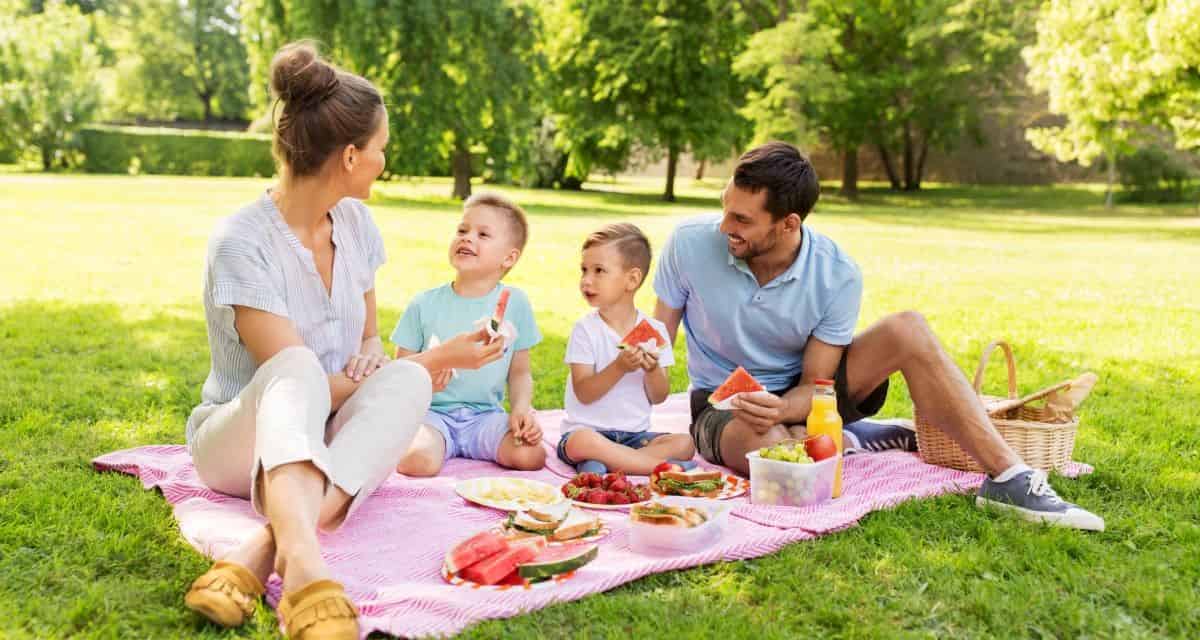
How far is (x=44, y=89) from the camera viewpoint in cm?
3109

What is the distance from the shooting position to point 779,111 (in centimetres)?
2572

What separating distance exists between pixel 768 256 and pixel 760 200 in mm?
305

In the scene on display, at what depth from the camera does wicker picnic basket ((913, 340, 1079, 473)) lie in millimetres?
4105

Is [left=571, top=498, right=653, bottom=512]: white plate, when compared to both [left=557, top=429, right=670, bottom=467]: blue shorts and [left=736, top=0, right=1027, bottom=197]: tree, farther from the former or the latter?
[left=736, top=0, right=1027, bottom=197]: tree

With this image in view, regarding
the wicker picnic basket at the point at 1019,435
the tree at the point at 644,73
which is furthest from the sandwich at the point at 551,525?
the tree at the point at 644,73

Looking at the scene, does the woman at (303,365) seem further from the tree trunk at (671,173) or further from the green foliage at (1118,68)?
the tree trunk at (671,173)

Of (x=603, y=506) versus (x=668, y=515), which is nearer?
(x=668, y=515)

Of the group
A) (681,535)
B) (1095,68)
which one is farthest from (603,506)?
(1095,68)

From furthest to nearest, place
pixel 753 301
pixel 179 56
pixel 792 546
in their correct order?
pixel 179 56
pixel 753 301
pixel 792 546

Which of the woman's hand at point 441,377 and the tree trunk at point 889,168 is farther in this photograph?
the tree trunk at point 889,168

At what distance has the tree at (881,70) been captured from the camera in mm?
24594

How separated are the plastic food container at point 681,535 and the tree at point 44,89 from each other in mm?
32683

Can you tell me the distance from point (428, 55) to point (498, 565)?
19.0m

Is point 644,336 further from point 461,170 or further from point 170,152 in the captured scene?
point 170,152
